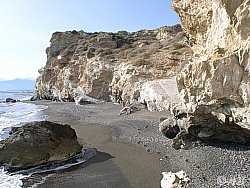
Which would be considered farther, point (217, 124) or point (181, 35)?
point (181, 35)

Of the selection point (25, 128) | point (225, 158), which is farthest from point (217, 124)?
point (25, 128)

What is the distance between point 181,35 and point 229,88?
112 feet

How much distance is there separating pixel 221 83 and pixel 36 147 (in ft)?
28.9

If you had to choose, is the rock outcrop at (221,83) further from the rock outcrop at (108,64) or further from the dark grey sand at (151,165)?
the rock outcrop at (108,64)

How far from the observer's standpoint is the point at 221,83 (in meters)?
10.1

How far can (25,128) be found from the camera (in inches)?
536

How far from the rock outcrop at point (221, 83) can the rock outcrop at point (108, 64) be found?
16.5m

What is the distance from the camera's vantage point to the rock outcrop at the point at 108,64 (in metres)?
31.4

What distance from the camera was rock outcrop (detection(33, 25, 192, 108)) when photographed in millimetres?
31422

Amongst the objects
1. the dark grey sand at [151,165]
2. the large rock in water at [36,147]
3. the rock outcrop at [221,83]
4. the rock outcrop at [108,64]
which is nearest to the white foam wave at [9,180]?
the large rock in water at [36,147]

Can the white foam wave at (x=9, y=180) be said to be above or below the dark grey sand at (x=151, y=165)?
below

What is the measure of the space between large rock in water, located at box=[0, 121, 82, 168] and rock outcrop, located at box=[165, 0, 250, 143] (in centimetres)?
591

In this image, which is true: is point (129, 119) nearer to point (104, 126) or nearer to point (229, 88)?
point (104, 126)

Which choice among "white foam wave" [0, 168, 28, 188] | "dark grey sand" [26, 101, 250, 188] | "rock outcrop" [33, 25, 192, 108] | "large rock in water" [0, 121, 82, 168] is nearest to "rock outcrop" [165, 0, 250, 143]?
"dark grey sand" [26, 101, 250, 188]
